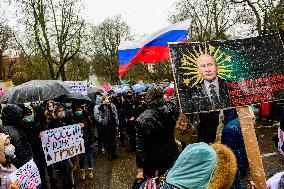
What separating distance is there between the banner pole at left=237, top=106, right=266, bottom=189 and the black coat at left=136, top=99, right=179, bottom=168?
1.16 m

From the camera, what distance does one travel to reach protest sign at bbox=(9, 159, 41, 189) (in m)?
4.30

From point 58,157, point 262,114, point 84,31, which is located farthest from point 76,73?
point 58,157

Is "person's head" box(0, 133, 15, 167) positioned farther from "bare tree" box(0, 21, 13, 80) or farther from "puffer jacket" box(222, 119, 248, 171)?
"bare tree" box(0, 21, 13, 80)

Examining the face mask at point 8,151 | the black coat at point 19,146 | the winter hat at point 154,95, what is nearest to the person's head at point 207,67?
the winter hat at point 154,95

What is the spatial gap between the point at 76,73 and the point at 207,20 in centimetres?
3032

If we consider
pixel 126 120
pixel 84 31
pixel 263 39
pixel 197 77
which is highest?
pixel 84 31

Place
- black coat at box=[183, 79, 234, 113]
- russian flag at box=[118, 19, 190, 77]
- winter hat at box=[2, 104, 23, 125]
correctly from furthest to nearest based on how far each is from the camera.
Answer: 1. russian flag at box=[118, 19, 190, 77]
2. winter hat at box=[2, 104, 23, 125]
3. black coat at box=[183, 79, 234, 113]

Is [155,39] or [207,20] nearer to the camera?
[155,39]

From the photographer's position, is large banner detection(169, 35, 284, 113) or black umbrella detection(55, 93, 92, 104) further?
black umbrella detection(55, 93, 92, 104)

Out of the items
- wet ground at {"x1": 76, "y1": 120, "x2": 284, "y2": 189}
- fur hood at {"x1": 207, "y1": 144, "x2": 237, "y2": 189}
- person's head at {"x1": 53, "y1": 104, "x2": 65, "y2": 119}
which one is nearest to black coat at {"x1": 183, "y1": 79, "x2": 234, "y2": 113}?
fur hood at {"x1": 207, "y1": 144, "x2": 237, "y2": 189}

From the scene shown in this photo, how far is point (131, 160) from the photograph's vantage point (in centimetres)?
953

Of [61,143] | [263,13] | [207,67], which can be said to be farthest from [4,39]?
[207,67]

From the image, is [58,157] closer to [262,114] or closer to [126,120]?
[126,120]

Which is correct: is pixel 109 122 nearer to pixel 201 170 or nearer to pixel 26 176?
pixel 26 176
